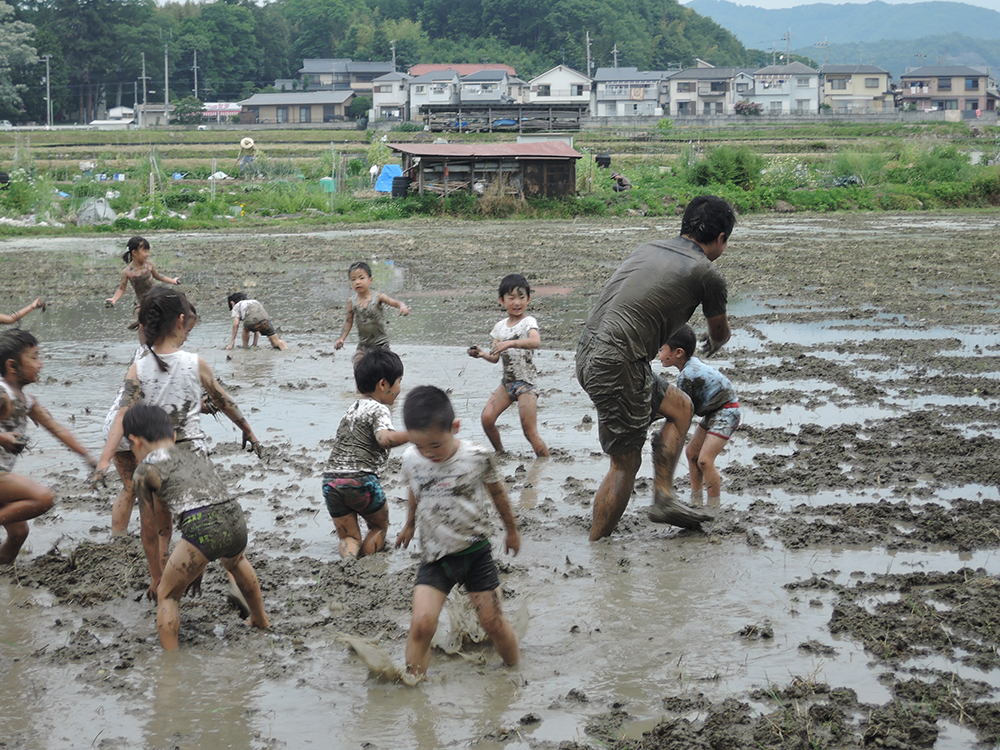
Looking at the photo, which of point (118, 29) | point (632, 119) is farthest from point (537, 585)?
point (118, 29)

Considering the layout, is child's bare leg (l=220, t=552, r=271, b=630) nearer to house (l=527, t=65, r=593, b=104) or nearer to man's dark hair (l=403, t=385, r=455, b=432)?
man's dark hair (l=403, t=385, r=455, b=432)

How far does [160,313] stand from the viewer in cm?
489

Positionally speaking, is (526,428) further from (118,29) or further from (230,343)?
(118,29)

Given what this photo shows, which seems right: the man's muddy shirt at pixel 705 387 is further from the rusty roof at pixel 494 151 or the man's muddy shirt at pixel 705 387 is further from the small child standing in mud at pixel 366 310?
the rusty roof at pixel 494 151

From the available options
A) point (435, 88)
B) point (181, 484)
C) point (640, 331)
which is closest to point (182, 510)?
point (181, 484)

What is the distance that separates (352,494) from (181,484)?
123 centimetres

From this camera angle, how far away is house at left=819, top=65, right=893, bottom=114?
106625mm

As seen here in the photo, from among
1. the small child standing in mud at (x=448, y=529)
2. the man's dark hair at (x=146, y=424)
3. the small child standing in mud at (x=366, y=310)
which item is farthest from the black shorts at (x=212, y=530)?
the small child standing in mud at (x=366, y=310)

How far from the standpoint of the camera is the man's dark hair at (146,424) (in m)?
4.36

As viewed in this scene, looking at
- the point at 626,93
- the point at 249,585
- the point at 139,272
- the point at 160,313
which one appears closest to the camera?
the point at 249,585

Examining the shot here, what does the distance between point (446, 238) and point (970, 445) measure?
1972 centimetres

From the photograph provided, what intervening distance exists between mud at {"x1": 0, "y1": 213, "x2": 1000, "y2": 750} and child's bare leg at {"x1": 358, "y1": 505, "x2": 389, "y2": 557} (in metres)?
0.18

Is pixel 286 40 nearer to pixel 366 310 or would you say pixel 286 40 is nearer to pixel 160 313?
pixel 366 310

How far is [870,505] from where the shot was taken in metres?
5.93
